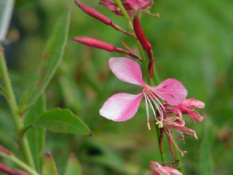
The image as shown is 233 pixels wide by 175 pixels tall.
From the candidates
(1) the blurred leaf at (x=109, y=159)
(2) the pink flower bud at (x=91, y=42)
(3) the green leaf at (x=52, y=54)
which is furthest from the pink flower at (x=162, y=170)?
(1) the blurred leaf at (x=109, y=159)

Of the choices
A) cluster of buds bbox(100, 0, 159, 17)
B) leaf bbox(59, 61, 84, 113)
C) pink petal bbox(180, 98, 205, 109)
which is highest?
cluster of buds bbox(100, 0, 159, 17)

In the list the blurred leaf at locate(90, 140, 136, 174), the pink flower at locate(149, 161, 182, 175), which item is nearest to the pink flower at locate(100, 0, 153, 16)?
the pink flower at locate(149, 161, 182, 175)

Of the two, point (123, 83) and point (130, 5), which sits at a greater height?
point (130, 5)

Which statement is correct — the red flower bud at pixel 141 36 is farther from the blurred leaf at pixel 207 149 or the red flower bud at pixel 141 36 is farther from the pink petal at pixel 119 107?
the blurred leaf at pixel 207 149

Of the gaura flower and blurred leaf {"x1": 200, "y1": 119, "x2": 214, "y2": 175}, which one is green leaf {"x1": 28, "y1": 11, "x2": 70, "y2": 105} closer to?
the gaura flower

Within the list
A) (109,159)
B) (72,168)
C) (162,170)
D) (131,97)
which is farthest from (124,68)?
(109,159)

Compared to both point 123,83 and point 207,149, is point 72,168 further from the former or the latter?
point 123,83

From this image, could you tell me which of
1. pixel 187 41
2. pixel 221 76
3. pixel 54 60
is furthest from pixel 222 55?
pixel 54 60
